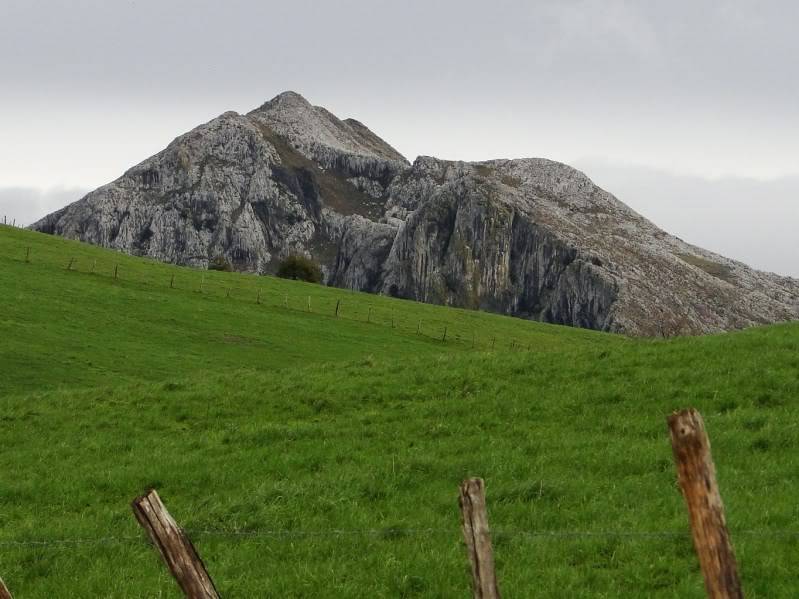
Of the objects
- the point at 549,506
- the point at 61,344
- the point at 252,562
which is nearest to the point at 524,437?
the point at 549,506

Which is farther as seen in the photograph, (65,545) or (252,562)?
(65,545)

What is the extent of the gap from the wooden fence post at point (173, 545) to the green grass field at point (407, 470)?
4621 millimetres

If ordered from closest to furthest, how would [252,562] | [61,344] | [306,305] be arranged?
1. [252,562]
2. [61,344]
3. [306,305]

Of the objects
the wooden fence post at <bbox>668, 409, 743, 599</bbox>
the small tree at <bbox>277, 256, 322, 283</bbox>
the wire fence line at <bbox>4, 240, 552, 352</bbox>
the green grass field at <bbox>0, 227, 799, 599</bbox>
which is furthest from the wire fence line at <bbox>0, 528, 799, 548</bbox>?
the small tree at <bbox>277, 256, 322, 283</bbox>

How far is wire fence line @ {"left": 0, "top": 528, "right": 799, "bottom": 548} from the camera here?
12305 mm

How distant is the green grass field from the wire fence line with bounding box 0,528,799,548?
0.06 m

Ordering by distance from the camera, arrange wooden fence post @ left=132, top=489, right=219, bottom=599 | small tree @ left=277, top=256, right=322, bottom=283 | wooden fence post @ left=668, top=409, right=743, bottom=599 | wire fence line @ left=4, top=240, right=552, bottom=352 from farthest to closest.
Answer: small tree @ left=277, top=256, right=322, bottom=283 → wire fence line @ left=4, top=240, right=552, bottom=352 → wooden fence post @ left=132, top=489, right=219, bottom=599 → wooden fence post @ left=668, top=409, right=743, bottom=599

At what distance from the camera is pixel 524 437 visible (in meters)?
20.3

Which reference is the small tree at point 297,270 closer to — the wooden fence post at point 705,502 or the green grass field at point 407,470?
the green grass field at point 407,470

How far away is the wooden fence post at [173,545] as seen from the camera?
733cm

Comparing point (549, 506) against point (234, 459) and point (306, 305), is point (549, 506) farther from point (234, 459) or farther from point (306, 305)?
point (306, 305)

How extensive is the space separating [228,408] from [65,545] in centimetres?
1176

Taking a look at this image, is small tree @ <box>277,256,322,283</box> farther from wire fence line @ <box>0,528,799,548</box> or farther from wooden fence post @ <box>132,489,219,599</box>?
wooden fence post @ <box>132,489,219,599</box>

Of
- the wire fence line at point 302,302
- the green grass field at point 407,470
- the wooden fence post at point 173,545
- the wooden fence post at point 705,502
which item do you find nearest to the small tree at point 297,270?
the wire fence line at point 302,302
